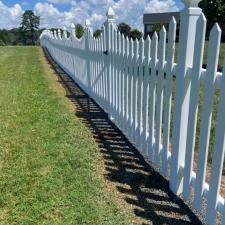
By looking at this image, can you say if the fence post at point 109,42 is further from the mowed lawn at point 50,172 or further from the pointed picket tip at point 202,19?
the pointed picket tip at point 202,19

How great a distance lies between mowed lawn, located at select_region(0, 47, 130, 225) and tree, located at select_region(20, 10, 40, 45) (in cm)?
10440

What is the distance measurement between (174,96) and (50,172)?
1.71 m

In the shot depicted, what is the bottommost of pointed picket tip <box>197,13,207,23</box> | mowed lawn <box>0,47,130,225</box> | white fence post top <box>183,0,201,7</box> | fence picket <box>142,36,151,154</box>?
mowed lawn <box>0,47,130,225</box>

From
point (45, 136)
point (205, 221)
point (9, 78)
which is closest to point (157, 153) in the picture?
point (205, 221)

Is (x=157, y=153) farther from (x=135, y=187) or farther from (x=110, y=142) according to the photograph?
(x=110, y=142)

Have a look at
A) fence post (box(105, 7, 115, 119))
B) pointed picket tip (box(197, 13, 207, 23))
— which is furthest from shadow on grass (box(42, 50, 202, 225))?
pointed picket tip (box(197, 13, 207, 23))

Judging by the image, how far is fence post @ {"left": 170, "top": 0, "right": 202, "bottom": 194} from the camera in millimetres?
2852

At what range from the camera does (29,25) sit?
10931 cm

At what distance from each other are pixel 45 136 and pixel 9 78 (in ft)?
24.2

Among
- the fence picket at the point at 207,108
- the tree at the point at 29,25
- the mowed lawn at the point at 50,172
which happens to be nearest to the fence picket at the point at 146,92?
the mowed lawn at the point at 50,172

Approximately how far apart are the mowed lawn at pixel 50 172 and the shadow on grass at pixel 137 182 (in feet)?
0.54

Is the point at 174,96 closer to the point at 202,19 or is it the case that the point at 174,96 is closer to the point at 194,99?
the point at 194,99

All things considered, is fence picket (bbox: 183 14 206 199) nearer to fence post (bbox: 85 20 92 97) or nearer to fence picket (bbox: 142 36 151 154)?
fence picket (bbox: 142 36 151 154)

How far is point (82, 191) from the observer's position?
347 centimetres
